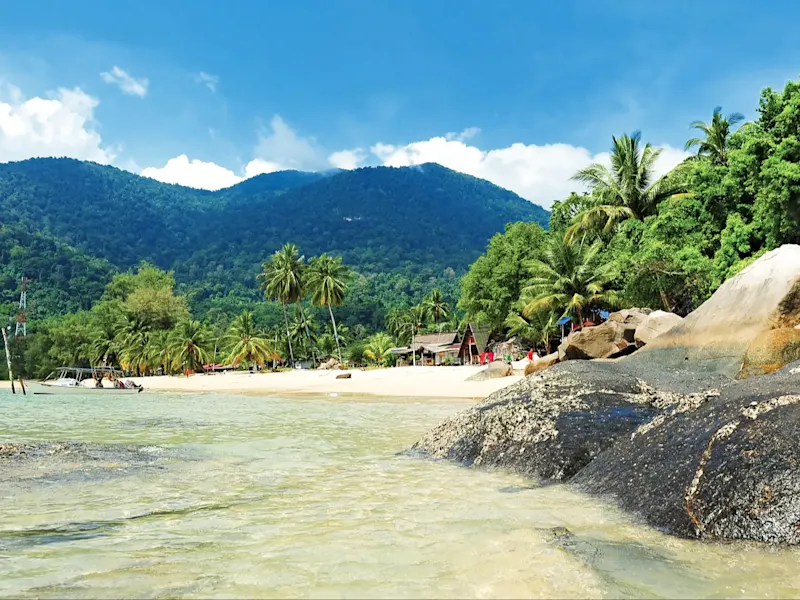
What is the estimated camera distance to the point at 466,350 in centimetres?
6103

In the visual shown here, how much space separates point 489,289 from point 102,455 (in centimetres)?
4034

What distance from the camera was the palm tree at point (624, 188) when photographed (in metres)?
34.1

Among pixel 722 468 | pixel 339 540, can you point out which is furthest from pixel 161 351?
pixel 722 468

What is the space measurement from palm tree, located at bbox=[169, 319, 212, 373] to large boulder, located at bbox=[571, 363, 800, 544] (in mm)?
71253

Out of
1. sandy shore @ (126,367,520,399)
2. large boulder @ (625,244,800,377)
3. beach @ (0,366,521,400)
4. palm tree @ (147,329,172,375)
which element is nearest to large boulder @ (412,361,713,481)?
large boulder @ (625,244,800,377)

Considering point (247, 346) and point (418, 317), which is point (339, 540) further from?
point (418, 317)

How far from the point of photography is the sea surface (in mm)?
3111

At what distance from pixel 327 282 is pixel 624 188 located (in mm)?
→ 34782

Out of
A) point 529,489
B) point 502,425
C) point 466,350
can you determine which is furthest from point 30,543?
point 466,350

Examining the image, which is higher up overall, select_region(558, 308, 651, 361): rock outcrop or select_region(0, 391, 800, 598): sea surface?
select_region(558, 308, 651, 361): rock outcrop

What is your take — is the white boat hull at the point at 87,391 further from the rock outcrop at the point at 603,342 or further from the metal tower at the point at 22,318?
the metal tower at the point at 22,318

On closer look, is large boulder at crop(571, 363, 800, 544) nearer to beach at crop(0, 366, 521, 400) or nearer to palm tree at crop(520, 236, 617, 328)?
beach at crop(0, 366, 521, 400)

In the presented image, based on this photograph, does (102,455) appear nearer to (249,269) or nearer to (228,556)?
(228,556)

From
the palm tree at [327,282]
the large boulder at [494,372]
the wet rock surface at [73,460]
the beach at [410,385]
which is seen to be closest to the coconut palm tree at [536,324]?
the beach at [410,385]
